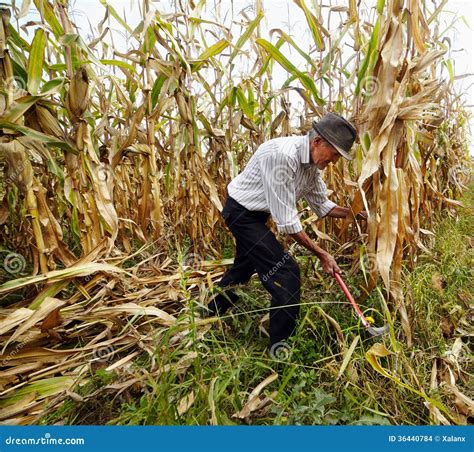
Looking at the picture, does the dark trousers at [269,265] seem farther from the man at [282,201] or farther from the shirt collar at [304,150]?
the shirt collar at [304,150]

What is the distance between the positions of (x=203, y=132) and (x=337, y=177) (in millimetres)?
1003

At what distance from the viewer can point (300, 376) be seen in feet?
5.21

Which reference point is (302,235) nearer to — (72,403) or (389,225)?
(389,225)

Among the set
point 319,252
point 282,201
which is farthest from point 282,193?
point 319,252

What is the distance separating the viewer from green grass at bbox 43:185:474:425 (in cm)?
143

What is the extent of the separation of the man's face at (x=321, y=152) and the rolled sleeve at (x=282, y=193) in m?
0.12

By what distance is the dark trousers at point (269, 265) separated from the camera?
1.86 metres

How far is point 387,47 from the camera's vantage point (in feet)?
5.32

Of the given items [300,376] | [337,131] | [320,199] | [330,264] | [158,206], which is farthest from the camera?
[158,206]

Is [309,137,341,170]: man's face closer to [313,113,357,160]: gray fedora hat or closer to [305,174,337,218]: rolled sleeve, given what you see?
[313,113,357,160]: gray fedora hat

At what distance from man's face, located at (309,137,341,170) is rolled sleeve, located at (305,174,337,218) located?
10.2 inches

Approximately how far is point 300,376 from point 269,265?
1.89 ft

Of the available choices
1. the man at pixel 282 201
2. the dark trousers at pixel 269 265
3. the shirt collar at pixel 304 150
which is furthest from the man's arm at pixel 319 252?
the shirt collar at pixel 304 150

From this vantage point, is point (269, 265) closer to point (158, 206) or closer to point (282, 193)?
point (282, 193)
